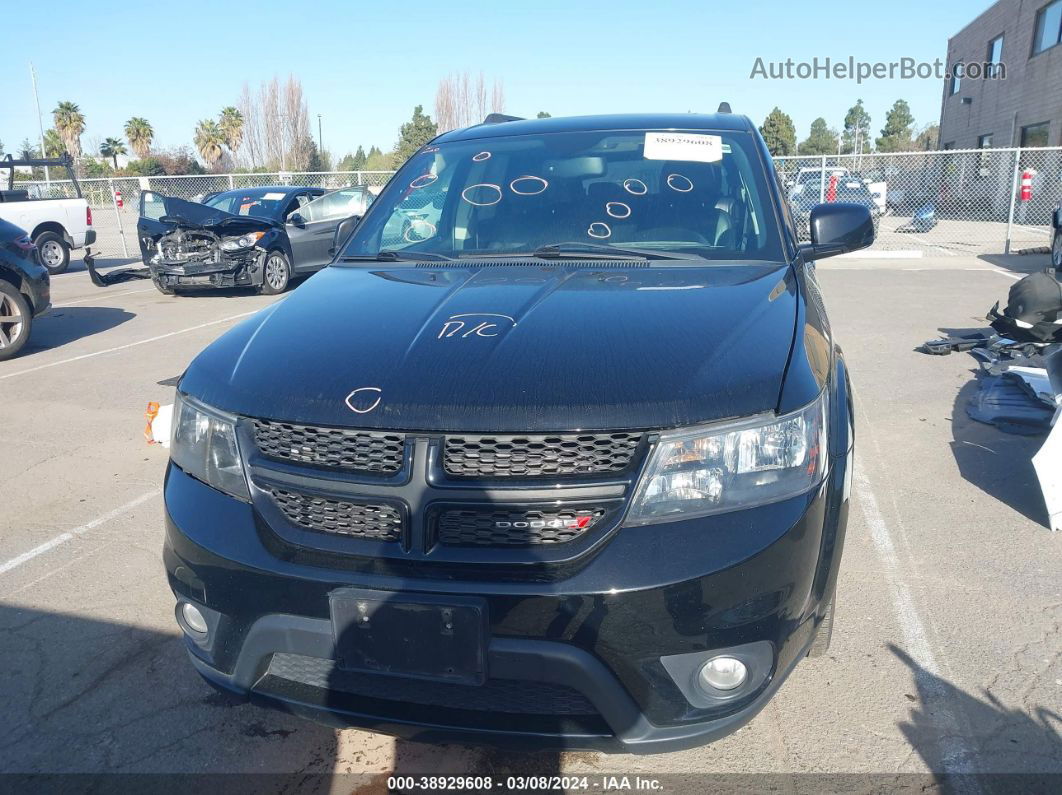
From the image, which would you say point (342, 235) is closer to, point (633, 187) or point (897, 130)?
point (633, 187)

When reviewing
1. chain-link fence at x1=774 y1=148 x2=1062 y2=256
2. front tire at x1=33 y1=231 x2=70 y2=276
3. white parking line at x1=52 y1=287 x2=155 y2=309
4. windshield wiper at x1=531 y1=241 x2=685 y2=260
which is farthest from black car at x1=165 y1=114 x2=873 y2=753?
front tire at x1=33 y1=231 x2=70 y2=276

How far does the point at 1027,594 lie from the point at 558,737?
2333 millimetres

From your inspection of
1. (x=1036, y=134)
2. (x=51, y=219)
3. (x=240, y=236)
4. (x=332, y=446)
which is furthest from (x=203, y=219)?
(x=1036, y=134)

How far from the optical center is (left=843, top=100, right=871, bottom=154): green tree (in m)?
100

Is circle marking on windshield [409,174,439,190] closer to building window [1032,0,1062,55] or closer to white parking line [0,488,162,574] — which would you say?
white parking line [0,488,162,574]

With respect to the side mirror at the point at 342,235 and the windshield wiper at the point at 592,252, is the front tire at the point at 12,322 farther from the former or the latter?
the windshield wiper at the point at 592,252

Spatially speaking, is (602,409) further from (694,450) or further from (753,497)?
(753,497)

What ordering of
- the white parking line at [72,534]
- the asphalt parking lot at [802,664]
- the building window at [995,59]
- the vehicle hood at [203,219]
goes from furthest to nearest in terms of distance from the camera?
the building window at [995,59] < the vehicle hood at [203,219] < the white parking line at [72,534] < the asphalt parking lot at [802,664]

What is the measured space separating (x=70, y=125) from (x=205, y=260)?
5996 centimetres

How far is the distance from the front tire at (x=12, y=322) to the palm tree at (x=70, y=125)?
60.3 meters

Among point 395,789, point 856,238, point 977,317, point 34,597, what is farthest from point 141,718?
point 977,317

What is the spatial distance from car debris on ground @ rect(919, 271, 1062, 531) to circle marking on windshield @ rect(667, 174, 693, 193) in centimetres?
225

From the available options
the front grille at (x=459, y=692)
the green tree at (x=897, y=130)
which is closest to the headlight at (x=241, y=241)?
the front grille at (x=459, y=692)

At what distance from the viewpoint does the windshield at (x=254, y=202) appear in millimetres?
12914
